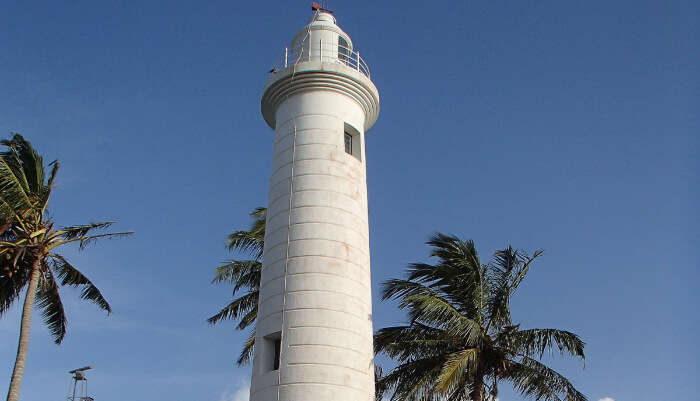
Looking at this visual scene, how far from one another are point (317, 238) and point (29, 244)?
977cm

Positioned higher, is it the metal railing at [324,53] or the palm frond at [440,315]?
the metal railing at [324,53]

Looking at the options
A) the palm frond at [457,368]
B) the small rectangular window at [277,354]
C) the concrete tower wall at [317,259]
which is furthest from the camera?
the palm frond at [457,368]

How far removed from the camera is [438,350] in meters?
25.3

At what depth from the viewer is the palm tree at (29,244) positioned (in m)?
24.1

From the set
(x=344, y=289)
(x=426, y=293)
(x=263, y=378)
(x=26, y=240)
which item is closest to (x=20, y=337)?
(x=26, y=240)

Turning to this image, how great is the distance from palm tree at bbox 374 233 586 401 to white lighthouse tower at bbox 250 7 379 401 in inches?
104

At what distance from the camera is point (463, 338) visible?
24.5 m

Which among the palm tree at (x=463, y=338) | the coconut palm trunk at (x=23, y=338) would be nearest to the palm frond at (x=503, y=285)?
the palm tree at (x=463, y=338)

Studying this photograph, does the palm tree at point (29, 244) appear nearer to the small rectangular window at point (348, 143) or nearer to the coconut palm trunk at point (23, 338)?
the coconut palm trunk at point (23, 338)

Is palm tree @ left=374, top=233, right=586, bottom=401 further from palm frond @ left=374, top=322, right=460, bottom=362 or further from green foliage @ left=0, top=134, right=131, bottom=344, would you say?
green foliage @ left=0, top=134, right=131, bottom=344

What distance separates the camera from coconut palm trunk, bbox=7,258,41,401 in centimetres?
2256

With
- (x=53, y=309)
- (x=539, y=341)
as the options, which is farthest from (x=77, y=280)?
(x=539, y=341)

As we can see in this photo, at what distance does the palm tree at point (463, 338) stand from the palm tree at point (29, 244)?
424 inches

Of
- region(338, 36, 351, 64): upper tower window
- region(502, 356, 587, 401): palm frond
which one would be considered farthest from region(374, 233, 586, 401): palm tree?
region(338, 36, 351, 64): upper tower window
